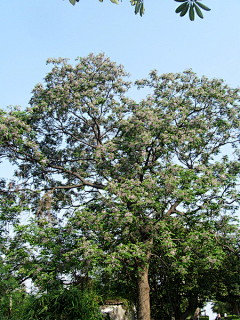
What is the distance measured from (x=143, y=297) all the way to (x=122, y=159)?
231 inches

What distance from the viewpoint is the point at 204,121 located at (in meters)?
14.6

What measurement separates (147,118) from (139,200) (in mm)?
4087

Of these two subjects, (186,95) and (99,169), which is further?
(186,95)

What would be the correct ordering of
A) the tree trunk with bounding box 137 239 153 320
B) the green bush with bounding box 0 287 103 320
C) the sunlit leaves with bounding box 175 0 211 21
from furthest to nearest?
the tree trunk with bounding box 137 239 153 320
the green bush with bounding box 0 287 103 320
the sunlit leaves with bounding box 175 0 211 21

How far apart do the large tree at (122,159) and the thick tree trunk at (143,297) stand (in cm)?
4

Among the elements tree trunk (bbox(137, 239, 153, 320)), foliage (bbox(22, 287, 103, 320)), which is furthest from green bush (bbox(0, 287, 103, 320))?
tree trunk (bbox(137, 239, 153, 320))

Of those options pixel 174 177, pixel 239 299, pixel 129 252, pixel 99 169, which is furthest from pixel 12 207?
pixel 239 299

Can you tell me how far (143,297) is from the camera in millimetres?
13148

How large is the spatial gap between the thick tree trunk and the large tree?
39 millimetres

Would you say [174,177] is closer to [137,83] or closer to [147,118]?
[147,118]

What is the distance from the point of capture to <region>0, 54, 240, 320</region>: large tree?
11961 mm

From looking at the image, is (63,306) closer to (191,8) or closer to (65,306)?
(65,306)

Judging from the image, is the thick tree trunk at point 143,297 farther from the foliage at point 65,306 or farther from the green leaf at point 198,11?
the green leaf at point 198,11

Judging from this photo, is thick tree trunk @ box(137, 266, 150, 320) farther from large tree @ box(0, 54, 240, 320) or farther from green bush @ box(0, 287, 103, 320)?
green bush @ box(0, 287, 103, 320)
